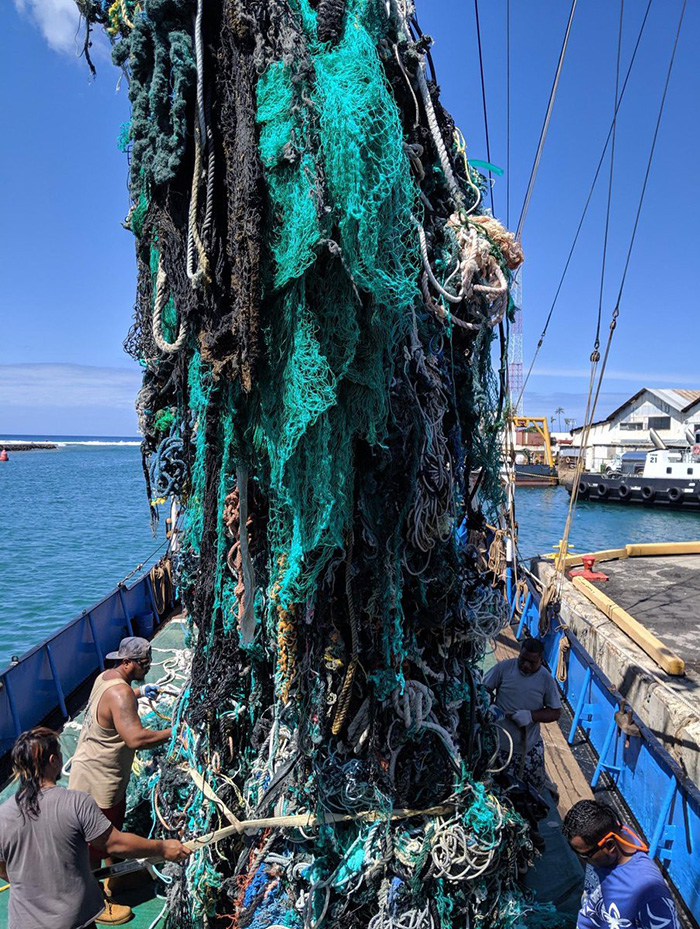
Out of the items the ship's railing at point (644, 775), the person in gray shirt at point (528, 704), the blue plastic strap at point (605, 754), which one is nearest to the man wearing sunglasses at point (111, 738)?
the person in gray shirt at point (528, 704)

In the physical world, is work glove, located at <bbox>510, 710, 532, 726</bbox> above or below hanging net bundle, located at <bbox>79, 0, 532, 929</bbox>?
below

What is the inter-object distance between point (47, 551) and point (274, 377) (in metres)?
22.3

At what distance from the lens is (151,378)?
11.7 feet

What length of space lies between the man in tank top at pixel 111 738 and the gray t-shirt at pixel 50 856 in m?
0.91

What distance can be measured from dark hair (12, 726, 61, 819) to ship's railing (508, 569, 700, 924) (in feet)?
12.1

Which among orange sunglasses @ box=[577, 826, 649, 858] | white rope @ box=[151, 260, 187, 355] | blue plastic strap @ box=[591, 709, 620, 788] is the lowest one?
blue plastic strap @ box=[591, 709, 620, 788]

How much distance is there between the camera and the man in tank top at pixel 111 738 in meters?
3.56

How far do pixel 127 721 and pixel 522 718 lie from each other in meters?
2.59

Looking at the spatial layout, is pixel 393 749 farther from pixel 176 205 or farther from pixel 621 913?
pixel 176 205

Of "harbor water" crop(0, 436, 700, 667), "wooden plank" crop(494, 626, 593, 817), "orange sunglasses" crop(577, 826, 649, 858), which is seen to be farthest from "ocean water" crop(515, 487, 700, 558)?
"orange sunglasses" crop(577, 826, 649, 858)

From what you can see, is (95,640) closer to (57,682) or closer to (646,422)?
(57,682)

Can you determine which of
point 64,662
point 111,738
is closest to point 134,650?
point 111,738

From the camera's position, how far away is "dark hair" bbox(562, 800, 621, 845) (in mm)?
2523

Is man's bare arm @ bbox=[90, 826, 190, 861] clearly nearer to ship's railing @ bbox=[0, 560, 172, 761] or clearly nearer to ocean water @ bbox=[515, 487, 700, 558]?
ship's railing @ bbox=[0, 560, 172, 761]
